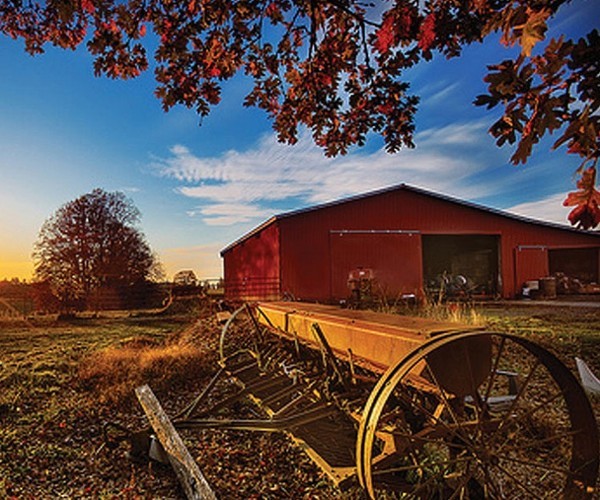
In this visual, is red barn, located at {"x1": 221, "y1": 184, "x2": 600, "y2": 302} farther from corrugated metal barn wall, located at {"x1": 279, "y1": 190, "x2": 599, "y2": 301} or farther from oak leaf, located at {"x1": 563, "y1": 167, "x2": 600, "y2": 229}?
oak leaf, located at {"x1": 563, "y1": 167, "x2": 600, "y2": 229}

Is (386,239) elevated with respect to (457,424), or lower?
elevated

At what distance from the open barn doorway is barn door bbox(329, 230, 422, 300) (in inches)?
50.6

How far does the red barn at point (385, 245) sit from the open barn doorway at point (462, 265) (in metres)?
0.07

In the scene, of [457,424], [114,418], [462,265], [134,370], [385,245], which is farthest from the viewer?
[462,265]

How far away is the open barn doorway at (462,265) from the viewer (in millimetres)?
18031

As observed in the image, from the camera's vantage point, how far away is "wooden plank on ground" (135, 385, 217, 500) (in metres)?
2.55

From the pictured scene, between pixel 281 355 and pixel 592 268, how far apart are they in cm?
2508

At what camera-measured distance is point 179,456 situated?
2850 millimetres

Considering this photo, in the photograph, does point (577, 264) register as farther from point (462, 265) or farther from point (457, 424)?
point (457, 424)

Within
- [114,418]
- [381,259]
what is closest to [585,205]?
[114,418]

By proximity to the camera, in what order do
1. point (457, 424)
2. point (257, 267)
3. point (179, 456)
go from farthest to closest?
1. point (257, 267)
2. point (179, 456)
3. point (457, 424)

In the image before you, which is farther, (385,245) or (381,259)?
(385,245)

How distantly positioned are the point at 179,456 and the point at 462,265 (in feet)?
72.1

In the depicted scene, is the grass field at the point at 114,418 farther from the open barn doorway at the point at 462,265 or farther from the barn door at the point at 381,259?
the open barn doorway at the point at 462,265
